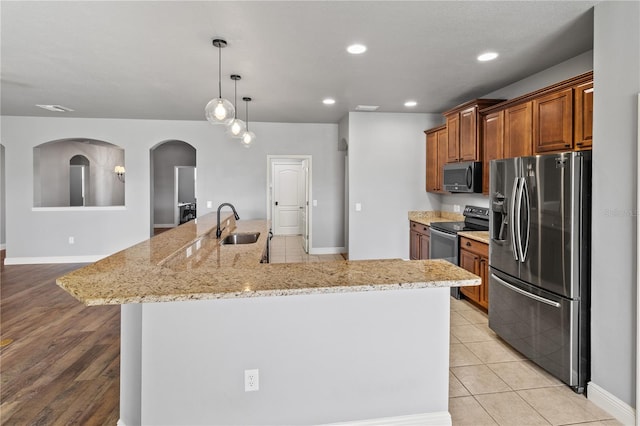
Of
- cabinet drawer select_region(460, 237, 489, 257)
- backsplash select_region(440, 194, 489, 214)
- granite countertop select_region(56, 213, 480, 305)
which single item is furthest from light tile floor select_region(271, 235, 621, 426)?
backsplash select_region(440, 194, 489, 214)

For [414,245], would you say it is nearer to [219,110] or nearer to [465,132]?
[465,132]

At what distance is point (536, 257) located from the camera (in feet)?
8.47

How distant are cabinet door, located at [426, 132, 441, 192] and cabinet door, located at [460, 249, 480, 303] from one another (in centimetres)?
162

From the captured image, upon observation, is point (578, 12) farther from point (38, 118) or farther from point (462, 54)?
point (38, 118)

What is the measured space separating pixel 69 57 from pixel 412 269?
11.9ft

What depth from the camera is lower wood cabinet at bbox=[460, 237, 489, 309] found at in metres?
3.56

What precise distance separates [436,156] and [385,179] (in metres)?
0.84

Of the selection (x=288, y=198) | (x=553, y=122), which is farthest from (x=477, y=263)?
(x=288, y=198)

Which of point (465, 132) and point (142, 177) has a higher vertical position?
point (465, 132)

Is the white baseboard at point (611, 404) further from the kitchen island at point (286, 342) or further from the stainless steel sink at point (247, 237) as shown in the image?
the stainless steel sink at point (247, 237)

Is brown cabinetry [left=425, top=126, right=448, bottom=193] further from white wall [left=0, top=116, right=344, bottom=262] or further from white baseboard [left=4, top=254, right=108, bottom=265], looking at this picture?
white baseboard [left=4, top=254, right=108, bottom=265]

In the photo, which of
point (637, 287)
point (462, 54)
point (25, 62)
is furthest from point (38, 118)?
point (637, 287)

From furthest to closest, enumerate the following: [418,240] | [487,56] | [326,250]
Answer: [326,250] < [418,240] < [487,56]

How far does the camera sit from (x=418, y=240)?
5297 millimetres
